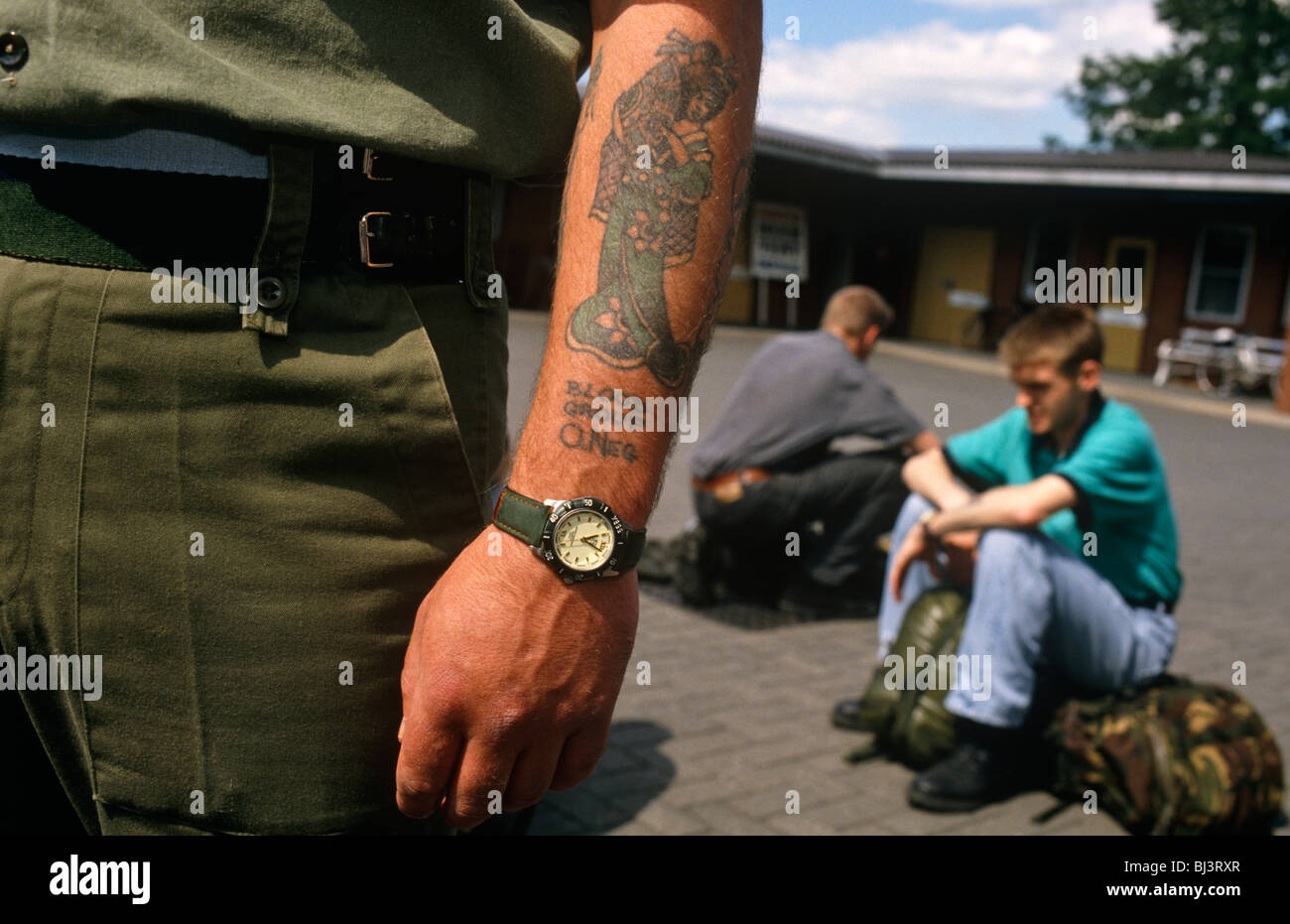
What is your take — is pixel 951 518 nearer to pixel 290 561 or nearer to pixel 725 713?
pixel 725 713

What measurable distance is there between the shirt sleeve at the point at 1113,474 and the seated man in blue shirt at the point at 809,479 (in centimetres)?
209

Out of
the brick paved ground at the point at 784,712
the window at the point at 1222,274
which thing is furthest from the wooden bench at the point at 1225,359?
the brick paved ground at the point at 784,712

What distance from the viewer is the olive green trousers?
1.18 metres

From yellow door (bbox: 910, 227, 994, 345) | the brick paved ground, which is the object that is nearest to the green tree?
yellow door (bbox: 910, 227, 994, 345)

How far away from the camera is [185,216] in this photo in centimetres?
117

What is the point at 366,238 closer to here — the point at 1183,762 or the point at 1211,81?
the point at 1183,762

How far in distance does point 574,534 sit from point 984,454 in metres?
3.74

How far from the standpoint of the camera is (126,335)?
3.82 feet

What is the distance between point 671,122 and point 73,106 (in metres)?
0.62

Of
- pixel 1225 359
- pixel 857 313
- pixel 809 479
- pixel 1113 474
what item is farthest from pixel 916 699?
pixel 1225 359

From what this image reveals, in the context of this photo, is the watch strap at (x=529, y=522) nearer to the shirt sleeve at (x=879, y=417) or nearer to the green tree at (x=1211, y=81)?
the shirt sleeve at (x=879, y=417)

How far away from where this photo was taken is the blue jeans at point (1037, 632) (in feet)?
12.2

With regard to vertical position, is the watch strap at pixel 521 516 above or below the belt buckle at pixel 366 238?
below
